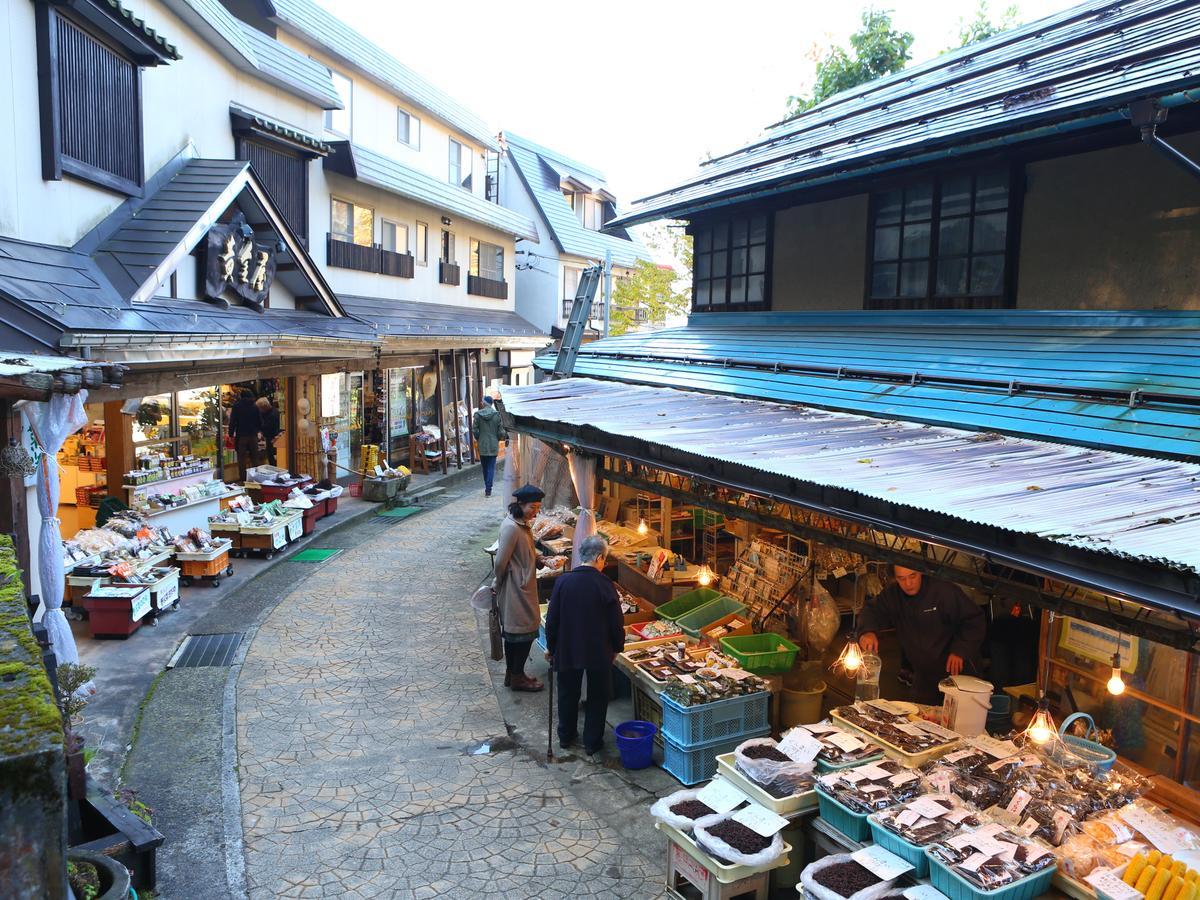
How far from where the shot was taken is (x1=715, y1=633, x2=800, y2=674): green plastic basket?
8609mm

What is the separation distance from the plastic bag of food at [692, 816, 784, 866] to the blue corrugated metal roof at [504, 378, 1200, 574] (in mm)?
2540

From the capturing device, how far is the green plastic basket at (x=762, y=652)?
28.2 feet

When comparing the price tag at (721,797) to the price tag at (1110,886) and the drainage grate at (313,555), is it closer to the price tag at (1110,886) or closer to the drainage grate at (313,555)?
the price tag at (1110,886)

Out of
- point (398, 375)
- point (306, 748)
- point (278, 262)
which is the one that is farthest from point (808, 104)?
point (306, 748)

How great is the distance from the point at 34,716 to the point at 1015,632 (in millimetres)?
8875

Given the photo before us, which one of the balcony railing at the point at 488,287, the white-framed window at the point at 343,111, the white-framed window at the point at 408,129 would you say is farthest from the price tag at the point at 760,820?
the balcony railing at the point at 488,287

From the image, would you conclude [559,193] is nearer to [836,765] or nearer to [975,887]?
[836,765]

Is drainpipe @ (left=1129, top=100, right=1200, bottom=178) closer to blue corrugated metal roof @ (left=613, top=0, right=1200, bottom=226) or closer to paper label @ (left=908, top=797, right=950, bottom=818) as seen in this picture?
blue corrugated metal roof @ (left=613, top=0, right=1200, bottom=226)

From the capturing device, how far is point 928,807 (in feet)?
18.4

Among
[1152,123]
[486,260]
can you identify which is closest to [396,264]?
[486,260]

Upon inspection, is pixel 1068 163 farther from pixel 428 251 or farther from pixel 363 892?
pixel 428 251

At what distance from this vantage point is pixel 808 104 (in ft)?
78.6

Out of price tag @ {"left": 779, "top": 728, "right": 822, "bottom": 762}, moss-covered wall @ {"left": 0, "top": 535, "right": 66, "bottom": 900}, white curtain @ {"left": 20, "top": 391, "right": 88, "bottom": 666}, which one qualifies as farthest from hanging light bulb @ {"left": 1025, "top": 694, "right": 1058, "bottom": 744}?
white curtain @ {"left": 20, "top": 391, "right": 88, "bottom": 666}

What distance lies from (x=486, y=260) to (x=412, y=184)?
7.55m
